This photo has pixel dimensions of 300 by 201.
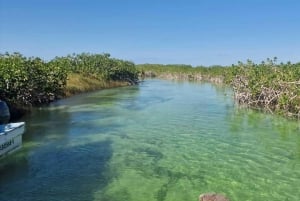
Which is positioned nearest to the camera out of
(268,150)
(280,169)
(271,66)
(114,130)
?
(280,169)

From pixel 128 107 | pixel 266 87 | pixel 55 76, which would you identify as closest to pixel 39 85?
pixel 55 76

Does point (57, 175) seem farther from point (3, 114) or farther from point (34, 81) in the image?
point (34, 81)

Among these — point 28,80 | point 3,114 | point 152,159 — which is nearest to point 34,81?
point 28,80

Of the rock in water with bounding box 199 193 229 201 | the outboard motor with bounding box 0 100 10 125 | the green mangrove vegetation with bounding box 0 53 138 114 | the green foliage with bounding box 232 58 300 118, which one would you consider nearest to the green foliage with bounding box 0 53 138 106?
the green mangrove vegetation with bounding box 0 53 138 114

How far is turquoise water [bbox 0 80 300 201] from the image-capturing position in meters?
17.6

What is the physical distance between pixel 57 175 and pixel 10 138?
4.06m

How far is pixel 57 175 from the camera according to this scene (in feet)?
64.5

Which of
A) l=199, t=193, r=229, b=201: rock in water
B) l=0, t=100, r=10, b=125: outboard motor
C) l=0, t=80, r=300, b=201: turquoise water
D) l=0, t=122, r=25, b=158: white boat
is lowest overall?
l=0, t=80, r=300, b=201: turquoise water

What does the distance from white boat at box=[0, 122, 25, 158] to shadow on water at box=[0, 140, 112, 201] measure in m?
0.76

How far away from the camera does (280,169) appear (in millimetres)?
21578

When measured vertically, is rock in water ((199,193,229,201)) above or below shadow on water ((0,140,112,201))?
above

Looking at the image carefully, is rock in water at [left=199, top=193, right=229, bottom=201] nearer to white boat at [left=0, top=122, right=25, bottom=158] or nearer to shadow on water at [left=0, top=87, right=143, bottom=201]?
shadow on water at [left=0, top=87, right=143, bottom=201]

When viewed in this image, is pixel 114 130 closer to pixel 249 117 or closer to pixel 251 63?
pixel 249 117

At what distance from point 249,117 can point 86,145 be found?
20.1 meters
